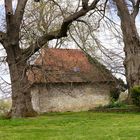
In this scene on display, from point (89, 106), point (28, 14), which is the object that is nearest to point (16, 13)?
point (28, 14)

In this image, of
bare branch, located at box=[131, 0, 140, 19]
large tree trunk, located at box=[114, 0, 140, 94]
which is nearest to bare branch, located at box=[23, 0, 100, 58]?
large tree trunk, located at box=[114, 0, 140, 94]

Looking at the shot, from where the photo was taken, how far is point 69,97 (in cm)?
3988

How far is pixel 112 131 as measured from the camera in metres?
12.7

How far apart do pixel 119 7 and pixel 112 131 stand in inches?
723

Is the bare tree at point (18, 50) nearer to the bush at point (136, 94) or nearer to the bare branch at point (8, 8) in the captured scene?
the bare branch at point (8, 8)

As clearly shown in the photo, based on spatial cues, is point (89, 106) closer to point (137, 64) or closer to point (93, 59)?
point (137, 64)

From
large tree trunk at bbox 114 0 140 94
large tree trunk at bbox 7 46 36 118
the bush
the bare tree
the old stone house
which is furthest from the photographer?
the old stone house

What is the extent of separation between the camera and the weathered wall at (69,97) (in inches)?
1526

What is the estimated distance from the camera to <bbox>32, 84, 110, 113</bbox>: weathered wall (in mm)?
38750

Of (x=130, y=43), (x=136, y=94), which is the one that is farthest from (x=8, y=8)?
(x=130, y=43)

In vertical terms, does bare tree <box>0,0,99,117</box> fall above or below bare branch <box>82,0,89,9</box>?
below

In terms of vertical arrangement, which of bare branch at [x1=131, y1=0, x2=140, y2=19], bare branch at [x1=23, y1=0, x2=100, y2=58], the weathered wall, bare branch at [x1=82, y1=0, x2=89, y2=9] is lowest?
the weathered wall

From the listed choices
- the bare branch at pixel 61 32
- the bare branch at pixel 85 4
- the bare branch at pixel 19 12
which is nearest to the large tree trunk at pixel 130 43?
the bare branch at pixel 61 32

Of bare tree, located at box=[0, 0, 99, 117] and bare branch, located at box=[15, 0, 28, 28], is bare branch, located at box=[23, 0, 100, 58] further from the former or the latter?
bare branch, located at box=[15, 0, 28, 28]
